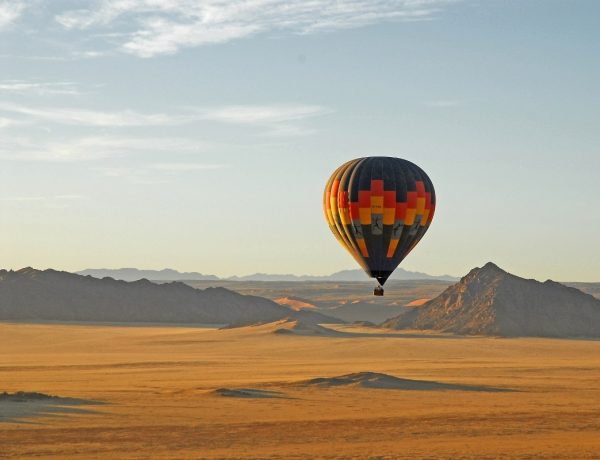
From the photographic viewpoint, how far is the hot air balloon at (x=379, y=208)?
54.9 meters

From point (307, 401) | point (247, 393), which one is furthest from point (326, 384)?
point (307, 401)

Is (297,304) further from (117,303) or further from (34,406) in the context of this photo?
(34,406)

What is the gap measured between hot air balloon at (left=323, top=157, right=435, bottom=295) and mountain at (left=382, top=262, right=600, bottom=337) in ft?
163

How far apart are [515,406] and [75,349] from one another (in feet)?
175

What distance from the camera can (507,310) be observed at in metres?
109

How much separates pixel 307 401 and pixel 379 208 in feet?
37.4

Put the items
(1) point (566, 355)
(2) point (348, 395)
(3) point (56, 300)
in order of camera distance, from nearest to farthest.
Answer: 1. (2) point (348, 395)
2. (1) point (566, 355)
3. (3) point (56, 300)

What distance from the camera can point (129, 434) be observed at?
38.1 m

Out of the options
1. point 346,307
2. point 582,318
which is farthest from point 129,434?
point 346,307

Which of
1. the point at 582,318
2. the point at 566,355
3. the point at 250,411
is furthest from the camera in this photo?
the point at 582,318

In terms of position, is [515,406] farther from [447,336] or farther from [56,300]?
[56,300]

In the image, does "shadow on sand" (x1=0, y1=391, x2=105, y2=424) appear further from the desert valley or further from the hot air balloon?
the hot air balloon

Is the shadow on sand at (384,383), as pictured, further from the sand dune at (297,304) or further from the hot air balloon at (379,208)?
the sand dune at (297,304)

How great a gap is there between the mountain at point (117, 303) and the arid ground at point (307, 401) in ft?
180
